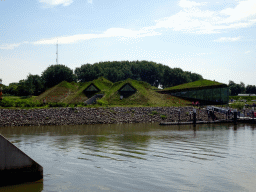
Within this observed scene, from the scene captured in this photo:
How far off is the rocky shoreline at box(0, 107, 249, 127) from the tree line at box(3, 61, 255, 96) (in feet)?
150

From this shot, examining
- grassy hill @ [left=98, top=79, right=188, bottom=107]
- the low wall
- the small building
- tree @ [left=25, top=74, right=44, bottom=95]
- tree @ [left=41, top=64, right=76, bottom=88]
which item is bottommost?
the low wall

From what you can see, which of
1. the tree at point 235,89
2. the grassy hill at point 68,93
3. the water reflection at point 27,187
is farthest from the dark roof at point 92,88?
the tree at point 235,89

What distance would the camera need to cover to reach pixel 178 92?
205 feet

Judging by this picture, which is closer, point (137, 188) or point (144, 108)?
point (137, 188)

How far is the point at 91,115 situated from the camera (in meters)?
41.5

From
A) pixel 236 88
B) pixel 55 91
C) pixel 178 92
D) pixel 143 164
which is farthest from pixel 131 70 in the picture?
pixel 143 164

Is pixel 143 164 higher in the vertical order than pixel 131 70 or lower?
lower

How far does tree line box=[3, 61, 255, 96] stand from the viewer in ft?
285

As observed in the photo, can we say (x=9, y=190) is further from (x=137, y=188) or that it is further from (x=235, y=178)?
(x=235, y=178)

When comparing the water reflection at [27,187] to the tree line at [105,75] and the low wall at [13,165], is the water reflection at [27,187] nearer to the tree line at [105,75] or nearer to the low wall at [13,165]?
the low wall at [13,165]

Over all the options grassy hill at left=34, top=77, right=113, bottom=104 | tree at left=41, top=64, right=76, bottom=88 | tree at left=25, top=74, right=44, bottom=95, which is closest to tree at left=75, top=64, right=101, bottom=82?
tree at left=41, top=64, right=76, bottom=88

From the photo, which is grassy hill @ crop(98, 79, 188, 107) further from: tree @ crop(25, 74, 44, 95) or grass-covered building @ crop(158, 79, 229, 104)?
tree @ crop(25, 74, 44, 95)

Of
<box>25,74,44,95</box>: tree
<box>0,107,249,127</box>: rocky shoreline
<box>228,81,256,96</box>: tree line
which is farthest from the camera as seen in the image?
<box>228,81,256,96</box>: tree line

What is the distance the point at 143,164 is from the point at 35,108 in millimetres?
32290
